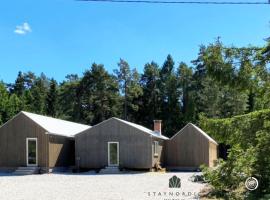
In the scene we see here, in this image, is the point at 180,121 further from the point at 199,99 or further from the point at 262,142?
the point at 262,142

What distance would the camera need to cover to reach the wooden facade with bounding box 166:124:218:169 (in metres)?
35.1

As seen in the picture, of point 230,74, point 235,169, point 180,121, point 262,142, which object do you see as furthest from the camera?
point 180,121

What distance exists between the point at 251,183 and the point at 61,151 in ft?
75.8

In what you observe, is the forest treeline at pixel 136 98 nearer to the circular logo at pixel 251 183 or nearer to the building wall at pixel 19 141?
the building wall at pixel 19 141

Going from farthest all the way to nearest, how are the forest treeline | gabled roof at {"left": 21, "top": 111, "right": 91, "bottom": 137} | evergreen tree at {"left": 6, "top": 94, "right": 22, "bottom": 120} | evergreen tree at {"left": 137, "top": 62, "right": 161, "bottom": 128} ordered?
evergreen tree at {"left": 137, "top": 62, "right": 161, "bottom": 128} < the forest treeline < evergreen tree at {"left": 6, "top": 94, "right": 22, "bottom": 120} < gabled roof at {"left": 21, "top": 111, "right": 91, "bottom": 137}

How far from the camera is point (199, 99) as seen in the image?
61344mm

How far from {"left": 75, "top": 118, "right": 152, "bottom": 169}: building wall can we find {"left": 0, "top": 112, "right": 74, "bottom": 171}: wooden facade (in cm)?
187

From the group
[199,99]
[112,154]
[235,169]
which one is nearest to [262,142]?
[235,169]

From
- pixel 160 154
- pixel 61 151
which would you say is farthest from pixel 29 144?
pixel 160 154

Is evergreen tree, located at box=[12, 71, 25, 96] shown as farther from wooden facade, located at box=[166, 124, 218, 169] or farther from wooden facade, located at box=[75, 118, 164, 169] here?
wooden facade, located at box=[75, 118, 164, 169]

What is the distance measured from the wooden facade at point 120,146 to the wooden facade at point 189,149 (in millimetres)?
3690

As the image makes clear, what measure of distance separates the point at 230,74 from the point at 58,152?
24.1 meters

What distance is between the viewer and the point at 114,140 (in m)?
32.1

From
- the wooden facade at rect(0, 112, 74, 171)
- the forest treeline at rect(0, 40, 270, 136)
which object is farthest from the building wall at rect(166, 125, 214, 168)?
the forest treeline at rect(0, 40, 270, 136)
